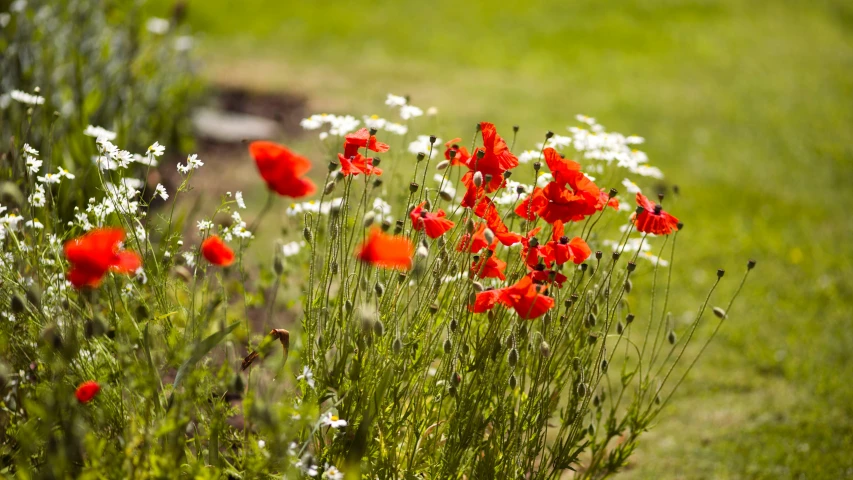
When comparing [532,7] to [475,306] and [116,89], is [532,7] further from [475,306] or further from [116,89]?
[475,306]

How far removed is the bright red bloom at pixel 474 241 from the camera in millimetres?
1963

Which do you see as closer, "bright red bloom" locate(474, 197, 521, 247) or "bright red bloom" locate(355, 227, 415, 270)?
"bright red bloom" locate(355, 227, 415, 270)

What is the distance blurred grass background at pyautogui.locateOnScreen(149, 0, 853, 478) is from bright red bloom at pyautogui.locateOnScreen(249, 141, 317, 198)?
2.34 metres

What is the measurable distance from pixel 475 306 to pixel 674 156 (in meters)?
5.96

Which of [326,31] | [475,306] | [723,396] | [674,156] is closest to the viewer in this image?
[475,306]

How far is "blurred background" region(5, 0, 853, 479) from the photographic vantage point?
154 inches

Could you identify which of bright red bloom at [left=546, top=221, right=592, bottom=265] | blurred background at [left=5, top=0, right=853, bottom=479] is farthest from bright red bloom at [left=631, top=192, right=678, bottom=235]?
blurred background at [left=5, top=0, right=853, bottom=479]

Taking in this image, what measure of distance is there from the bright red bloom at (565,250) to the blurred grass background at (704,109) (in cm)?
166

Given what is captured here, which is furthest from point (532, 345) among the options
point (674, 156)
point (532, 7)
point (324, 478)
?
point (532, 7)

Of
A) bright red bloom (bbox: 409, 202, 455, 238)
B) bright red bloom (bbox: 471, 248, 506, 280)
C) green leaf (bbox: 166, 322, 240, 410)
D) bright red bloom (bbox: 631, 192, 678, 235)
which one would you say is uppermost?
bright red bloom (bbox: 631, 192, 678, 235)

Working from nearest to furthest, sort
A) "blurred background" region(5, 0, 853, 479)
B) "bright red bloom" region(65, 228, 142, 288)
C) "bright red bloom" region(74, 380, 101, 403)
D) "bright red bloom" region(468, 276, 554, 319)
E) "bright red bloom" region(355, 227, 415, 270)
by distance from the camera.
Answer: "bright red bloom" region(65, 228, 142, 288)
"bright red bloom" region(355, 227, 415, 270)
"bright red bloom" region(74, 380, 101, 403)
"bright red bloom" region(468, 276, 554, 319)
"blurred background" region(5, 0, 853, 479)

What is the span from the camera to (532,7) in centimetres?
1280

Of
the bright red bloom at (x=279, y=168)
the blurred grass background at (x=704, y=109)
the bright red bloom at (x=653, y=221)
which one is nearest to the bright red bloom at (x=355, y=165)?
the bright red bloom at (x=279, y=168)

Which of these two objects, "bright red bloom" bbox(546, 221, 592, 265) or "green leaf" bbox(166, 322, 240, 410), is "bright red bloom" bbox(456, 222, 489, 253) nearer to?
"bright red bloom" bbox(546, 221, 592, 265)
